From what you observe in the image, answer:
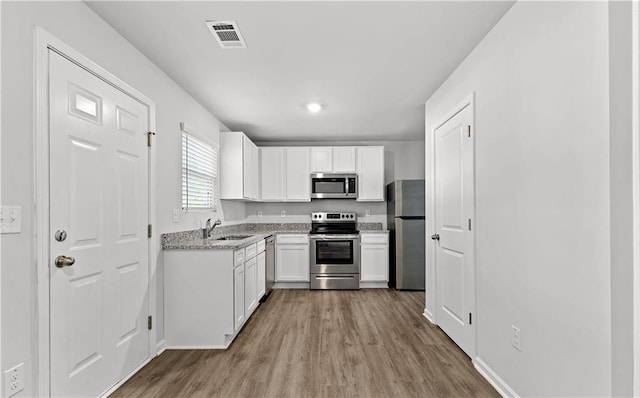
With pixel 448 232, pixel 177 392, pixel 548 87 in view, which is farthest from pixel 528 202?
pixel 177 392

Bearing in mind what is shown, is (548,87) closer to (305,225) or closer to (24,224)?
(24,224)

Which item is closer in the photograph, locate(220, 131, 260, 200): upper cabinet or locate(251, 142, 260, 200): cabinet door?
locate(220, 131, 260, 200): upper cabinet

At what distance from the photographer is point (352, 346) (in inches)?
111

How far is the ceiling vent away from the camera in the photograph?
7.05 feet

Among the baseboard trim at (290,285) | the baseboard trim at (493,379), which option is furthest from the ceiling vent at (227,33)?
the baseboard trim at (290,285)

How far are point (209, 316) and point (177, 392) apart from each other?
0.73 m

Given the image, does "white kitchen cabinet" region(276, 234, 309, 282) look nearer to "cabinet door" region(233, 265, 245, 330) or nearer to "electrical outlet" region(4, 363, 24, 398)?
"cabinet door" region(233, 265, 245, 330)

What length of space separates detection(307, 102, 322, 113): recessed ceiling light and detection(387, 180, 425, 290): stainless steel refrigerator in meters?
1.78

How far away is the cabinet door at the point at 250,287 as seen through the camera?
334 centimetres

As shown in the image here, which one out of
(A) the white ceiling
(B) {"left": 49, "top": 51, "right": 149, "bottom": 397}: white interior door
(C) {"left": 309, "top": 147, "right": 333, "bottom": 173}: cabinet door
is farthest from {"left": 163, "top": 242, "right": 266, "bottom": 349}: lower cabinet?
(C) {"left": 309, "top": 147, "right": 333, "bottom": 173}: cabinet door

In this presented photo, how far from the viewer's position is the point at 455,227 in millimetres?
2838

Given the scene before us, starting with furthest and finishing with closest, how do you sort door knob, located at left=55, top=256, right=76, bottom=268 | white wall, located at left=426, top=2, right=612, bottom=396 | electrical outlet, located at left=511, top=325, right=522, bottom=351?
1. electrical outlet, located at left=511, top=325, right=522, bottom=351
2. door knob, located at left=55, top=256, right=76, bottom=268
3. white wall, located at left=426, top=2, right=612, bottom=396

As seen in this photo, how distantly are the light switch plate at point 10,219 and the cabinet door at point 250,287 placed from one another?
2.00 m

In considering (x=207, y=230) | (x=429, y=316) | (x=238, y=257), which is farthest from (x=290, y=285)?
(x=429, y=316)
